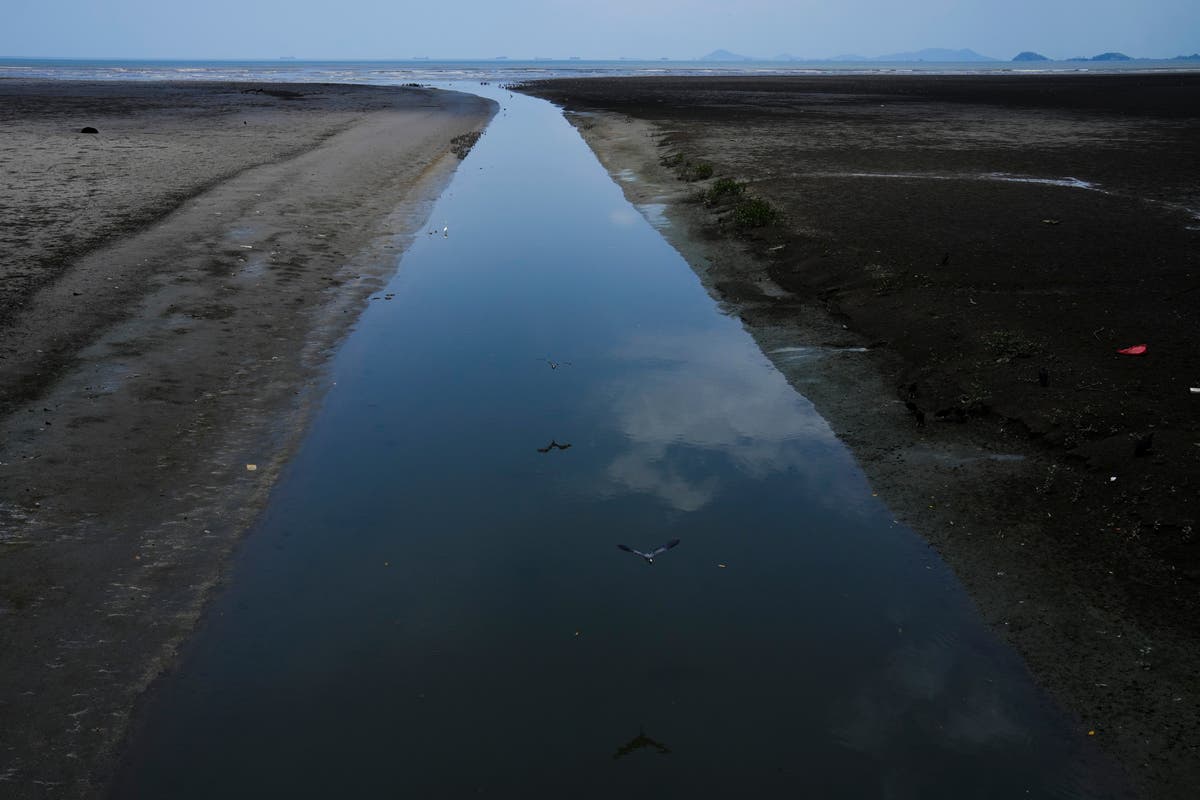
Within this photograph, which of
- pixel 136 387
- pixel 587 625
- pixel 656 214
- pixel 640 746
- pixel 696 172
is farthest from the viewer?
pixel 696 172

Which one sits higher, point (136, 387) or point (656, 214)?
point (656, 214)

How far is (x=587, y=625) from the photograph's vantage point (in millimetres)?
6434

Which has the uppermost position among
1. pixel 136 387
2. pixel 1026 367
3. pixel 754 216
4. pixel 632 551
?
pixel 754 216

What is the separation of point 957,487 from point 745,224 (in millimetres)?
12184

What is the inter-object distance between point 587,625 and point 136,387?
6873 millimetres

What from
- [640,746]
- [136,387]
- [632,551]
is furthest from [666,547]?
[136,387]

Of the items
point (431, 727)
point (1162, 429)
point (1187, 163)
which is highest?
point (1187, 163)

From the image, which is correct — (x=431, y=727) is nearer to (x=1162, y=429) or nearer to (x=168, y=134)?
(x=1162, y=429)

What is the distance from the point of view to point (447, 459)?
914 centimetres

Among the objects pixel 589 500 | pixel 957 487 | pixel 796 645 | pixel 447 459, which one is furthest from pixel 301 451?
pixel 957 487

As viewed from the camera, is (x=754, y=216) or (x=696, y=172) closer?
(x=754, y=216)

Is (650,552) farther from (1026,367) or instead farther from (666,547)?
(1026,367)

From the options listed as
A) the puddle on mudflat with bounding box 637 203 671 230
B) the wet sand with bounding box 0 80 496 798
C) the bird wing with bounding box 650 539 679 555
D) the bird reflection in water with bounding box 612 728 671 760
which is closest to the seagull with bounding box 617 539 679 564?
the bird wing with bounding box 650 539 679 555

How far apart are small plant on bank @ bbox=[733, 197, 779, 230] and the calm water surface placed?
28.9 ft
